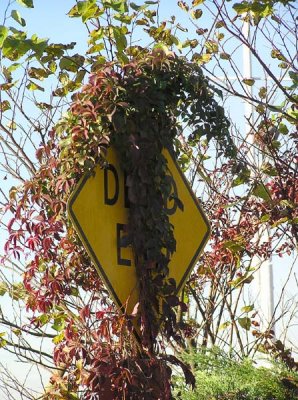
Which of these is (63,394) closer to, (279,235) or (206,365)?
(206,365)

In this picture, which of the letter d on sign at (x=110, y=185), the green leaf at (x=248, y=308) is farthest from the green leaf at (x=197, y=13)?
the letter d on sign at (x=110, y=185)

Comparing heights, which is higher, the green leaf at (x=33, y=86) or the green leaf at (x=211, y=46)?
the green leaf at (x=211, y=46)

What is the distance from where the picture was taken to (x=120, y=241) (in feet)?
16.4

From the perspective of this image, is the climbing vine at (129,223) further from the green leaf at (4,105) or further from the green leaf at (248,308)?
the green leaf at (248,308)

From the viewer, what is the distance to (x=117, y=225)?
16.5 ft

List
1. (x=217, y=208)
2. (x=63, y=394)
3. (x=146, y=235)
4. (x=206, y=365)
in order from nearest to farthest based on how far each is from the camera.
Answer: (x=146, y=235) → (x=63, y=394) → (x=206, y=365) → (x=217, y=208)

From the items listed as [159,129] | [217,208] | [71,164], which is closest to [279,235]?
[217,208]

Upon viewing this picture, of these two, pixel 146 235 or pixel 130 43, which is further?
pixel 130 43

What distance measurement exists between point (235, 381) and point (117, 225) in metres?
1.90

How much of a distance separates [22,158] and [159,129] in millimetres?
1875

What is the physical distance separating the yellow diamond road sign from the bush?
1.20 metres

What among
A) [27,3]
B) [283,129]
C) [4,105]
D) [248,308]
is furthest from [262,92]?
[27,3]

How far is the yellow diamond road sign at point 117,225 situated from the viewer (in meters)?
4.80

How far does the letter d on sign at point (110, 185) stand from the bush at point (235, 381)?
167cm
